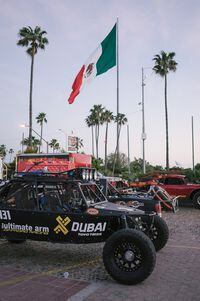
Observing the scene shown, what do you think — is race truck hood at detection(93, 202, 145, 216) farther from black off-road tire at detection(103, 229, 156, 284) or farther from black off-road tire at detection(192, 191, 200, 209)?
black off-road tire at detection(192, 191, 200, 209)

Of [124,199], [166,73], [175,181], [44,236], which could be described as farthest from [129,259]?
[166,73]

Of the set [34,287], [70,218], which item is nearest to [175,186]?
[70,218]

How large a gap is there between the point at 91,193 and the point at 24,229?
5.00 ft

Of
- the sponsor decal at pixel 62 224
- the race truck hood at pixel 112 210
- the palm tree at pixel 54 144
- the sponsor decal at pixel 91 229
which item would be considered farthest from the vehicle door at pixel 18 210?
the palm tree at pixel 54 144

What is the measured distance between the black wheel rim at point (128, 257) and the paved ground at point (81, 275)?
303 millimetres

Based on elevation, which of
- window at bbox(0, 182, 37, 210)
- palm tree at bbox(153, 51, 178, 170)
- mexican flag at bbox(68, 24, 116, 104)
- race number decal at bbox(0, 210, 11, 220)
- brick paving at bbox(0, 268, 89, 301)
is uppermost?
palm tree at bbox(153, 51, 178, 170)

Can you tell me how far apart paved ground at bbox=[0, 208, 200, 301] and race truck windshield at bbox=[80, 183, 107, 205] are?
3.96 ft

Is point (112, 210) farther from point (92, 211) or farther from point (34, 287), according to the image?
point (34, 287)

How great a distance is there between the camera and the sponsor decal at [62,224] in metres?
6.76

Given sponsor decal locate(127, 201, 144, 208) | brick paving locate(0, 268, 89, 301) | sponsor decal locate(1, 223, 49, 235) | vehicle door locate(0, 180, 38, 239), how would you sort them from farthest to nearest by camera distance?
sponsor decal locate(127, 201, 144, 208) < vehicle door locate(0, 180, 38, 239) < sponsor decal locate(1, 223, 49, 235) < brick paving locate(0, 268, 89, 301)

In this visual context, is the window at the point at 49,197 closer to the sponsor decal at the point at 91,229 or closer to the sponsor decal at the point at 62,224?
the sponsor decal at the point at 62,224

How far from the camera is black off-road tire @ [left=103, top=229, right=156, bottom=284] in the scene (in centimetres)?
587

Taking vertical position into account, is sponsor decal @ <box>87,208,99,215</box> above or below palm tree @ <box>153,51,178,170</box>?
below

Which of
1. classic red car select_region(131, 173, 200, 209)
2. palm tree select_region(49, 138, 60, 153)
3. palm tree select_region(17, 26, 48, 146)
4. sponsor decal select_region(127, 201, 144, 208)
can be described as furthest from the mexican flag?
palm tree select_region(49, 138, 60, 153)
